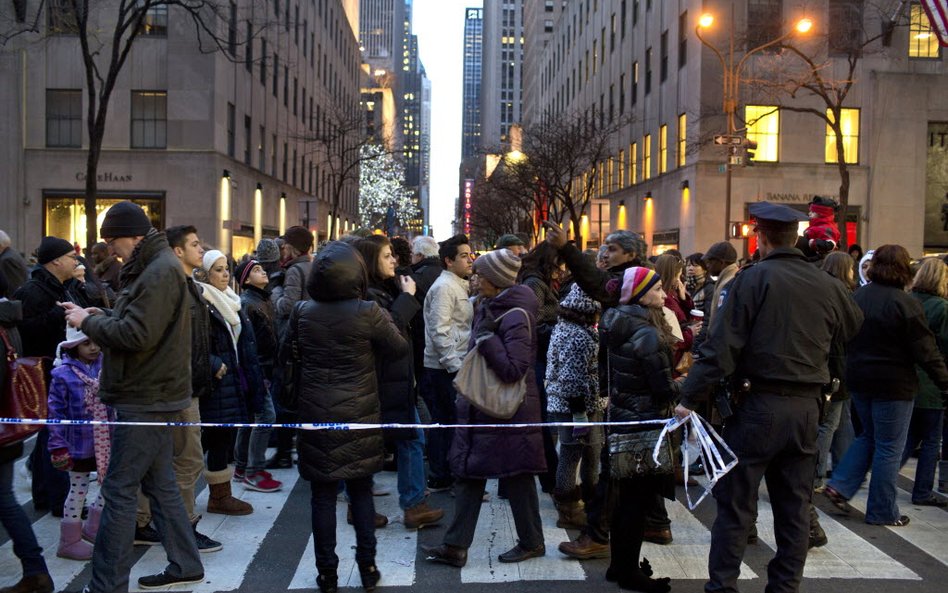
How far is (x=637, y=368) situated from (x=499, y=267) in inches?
47.9

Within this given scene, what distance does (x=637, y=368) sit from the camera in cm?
534

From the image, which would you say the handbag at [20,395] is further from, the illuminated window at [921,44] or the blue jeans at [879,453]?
the illuminated window at [921,44]

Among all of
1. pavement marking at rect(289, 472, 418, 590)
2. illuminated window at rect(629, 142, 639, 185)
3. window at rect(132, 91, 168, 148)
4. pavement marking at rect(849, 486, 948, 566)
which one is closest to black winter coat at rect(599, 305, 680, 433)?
pavement marking at rect(289, 472, 418, 590)

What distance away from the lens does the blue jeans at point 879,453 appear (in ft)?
23.0

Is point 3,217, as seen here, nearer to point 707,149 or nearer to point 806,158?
point 707,149

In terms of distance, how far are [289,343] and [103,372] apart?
1.12 m

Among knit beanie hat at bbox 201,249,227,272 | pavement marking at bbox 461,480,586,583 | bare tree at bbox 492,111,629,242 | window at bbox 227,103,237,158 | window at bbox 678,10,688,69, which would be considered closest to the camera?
pavement marking at bbox 461,480,586,583

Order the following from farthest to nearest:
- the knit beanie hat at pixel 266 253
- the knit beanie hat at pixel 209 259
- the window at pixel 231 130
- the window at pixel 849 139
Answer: the window at pixel 231 130 → the window at pixel 849 139 → the knit beanie hat at pixel 266 253 → the knit beanie hat at pixel 209 259

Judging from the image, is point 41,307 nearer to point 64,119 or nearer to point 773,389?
point 773,389

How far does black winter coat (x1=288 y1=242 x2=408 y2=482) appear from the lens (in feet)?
17.4

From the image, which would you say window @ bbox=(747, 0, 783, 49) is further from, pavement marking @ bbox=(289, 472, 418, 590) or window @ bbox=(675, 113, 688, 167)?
pavement marking @ bbox=(289, 472, 418, 590)

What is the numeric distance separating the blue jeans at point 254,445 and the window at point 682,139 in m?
29.7

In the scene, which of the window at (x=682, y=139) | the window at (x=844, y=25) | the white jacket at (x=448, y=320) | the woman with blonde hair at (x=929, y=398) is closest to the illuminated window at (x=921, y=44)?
the window at (x=844, y=25)

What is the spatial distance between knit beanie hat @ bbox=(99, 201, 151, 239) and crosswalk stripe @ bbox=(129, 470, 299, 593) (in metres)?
2.35
